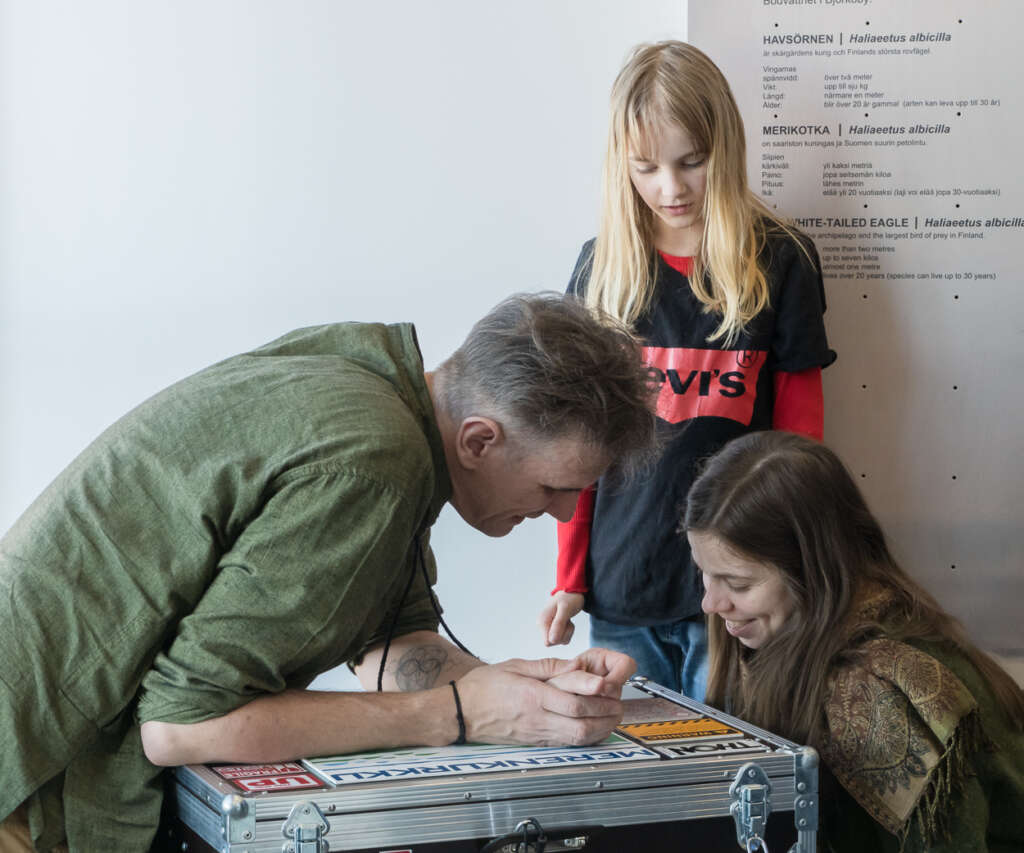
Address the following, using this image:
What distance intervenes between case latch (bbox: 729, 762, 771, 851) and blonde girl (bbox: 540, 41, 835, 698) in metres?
0.74

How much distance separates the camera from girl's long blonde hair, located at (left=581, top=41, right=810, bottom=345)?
6.77 feet

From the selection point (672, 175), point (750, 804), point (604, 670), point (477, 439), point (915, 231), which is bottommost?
point (750, 804)

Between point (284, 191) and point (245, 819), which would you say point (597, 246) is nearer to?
point (284, 191)

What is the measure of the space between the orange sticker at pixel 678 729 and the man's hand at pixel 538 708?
8cm

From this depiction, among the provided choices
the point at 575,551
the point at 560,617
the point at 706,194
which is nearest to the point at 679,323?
the point at 706,194

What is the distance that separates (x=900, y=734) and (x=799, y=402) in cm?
82

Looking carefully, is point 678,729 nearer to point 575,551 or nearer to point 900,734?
point 900,734

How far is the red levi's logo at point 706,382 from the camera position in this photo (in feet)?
6.80

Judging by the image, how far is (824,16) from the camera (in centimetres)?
237

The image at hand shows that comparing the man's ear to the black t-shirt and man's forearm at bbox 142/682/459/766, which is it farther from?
the black t-shirt

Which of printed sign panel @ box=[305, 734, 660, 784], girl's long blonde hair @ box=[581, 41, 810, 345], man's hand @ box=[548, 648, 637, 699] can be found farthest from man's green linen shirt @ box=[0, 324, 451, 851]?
girl's long blonde hair @ box=[581, 41, 810, 345]

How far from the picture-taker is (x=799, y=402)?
2146 millimetres

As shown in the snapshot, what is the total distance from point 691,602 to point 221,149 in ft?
4.23

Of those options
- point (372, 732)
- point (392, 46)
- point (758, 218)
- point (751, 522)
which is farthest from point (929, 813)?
point (392, 46)
